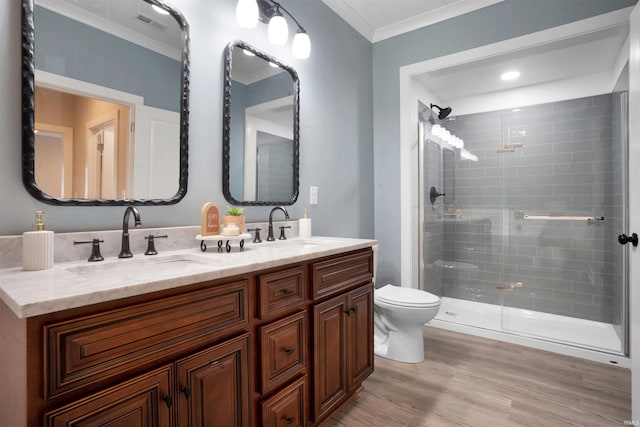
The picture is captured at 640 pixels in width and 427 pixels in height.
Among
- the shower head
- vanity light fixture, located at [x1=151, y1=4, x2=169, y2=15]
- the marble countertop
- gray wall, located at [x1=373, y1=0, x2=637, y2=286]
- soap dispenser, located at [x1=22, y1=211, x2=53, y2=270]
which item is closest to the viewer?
the marble countertop

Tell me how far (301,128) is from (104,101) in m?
1.18

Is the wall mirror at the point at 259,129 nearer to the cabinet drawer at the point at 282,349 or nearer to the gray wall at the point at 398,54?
the cabinet drawer at the point at 282,349

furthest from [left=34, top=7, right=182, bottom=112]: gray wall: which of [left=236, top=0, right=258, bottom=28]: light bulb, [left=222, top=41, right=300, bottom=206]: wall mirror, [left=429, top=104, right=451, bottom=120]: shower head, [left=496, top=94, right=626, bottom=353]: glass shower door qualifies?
[left=496, top=94, right=626, bottom=353]: glass shower door

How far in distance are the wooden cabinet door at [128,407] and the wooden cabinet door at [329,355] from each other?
2.19 feet

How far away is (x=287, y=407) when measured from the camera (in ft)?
4.07

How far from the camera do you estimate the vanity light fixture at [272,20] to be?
5.29 ft

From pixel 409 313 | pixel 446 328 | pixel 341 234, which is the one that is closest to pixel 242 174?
pixel 341 234

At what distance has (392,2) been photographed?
244cm

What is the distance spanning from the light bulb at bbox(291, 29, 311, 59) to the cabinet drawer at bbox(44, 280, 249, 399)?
1569 millimetres

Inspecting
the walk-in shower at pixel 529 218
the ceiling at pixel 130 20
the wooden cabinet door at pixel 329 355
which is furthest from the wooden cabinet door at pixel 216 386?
the walk-in shower at pixel 529 218

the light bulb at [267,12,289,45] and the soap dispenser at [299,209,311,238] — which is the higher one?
the light bulb at [267,12,289,45]

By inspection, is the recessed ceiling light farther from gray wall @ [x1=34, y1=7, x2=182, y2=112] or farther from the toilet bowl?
gray wall @ [x1=34, y1=7, x2=182, y2=112]

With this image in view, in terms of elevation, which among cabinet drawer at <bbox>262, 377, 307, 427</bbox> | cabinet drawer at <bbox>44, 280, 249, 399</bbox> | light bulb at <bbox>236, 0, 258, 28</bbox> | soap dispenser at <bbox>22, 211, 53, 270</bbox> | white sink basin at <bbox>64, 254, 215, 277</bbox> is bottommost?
cabinet drawer at <bbox>262, 377, 307, 427</bbox>

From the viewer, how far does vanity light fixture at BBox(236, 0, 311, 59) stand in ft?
5.29
